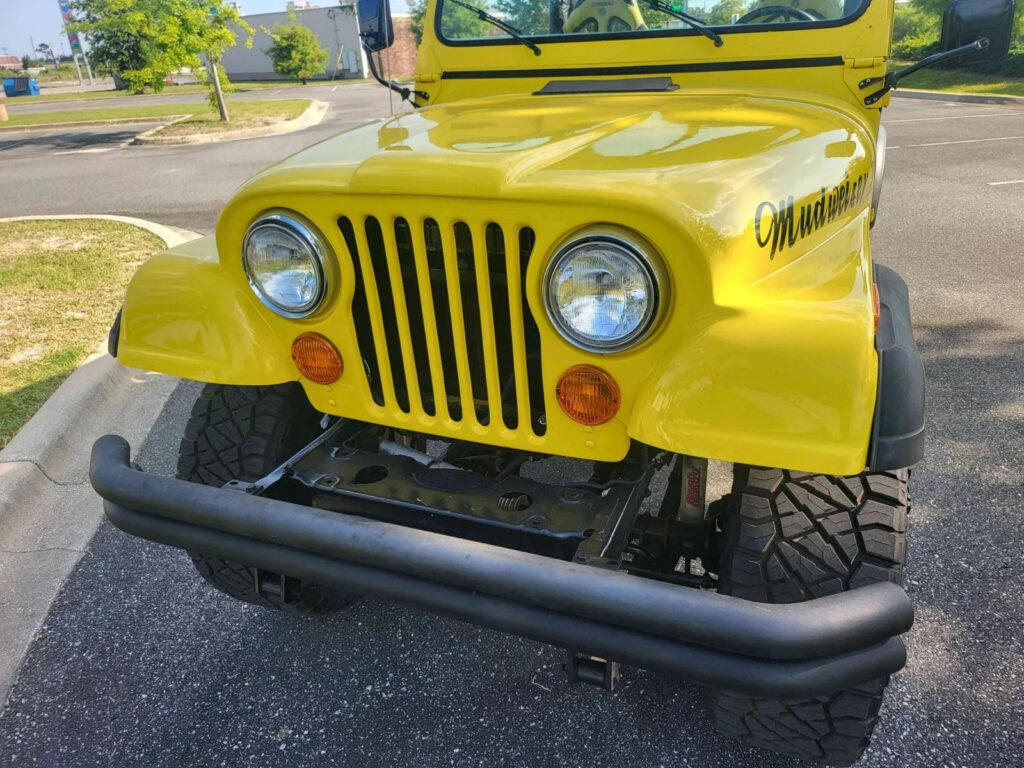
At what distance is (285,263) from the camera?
1.74 meters

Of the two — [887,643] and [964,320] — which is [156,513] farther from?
[964,320]

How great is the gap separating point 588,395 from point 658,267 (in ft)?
1.02

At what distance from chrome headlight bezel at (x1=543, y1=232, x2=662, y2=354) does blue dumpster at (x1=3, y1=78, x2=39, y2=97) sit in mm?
44051

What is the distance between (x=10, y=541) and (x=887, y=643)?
299 centimetres

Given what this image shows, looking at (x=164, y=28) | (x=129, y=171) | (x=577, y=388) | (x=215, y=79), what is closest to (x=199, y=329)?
(x=577, y=388)

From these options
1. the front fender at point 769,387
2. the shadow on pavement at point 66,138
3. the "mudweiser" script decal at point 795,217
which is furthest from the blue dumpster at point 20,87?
the front fender at point 769,387

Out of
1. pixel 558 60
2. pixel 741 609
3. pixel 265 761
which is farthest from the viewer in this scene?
pixel 558 60

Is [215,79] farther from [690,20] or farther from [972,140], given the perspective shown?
[690,20]

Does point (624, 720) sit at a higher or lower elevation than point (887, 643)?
lower

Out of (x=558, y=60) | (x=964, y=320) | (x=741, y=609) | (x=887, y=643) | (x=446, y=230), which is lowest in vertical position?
(x=964, y=320)

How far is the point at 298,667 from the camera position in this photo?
2273 millimetres

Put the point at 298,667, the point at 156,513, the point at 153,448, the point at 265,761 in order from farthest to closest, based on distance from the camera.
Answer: the point at 153,448 → the point at 298,667 → the point at 265,761 → the point at 156,513

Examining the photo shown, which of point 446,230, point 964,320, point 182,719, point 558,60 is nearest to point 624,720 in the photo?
point 182,719

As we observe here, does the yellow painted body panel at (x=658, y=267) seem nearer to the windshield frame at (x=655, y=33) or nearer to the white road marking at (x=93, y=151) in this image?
the windshield frame at (x=655, y=33)
